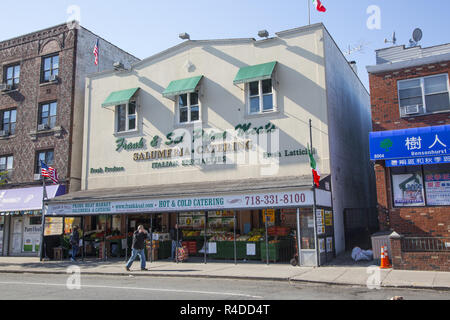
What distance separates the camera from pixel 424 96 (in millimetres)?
16469

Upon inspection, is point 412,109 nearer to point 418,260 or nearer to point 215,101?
point 418,260

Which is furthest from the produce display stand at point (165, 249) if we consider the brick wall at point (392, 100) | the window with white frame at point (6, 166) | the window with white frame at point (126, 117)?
the window with white frame at point (6, 166)

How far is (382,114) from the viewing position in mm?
16938

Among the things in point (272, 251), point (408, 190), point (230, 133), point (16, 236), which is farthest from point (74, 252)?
A: point (408, 190)

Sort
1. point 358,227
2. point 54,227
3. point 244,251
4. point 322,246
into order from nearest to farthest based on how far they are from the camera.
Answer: point 322,246 → point 244,251 → point 358,227 → point 54,227

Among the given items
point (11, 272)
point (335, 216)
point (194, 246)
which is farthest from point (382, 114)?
point (11, 272)

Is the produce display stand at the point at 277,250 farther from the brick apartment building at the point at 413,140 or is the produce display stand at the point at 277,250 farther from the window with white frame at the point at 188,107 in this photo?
the window with white frame at the point at 188,107

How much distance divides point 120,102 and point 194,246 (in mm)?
8750

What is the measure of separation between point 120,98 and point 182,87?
405 centimetres

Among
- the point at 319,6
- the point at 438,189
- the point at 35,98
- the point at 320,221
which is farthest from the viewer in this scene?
the point at 35,98

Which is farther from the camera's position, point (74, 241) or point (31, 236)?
point (31, 236)

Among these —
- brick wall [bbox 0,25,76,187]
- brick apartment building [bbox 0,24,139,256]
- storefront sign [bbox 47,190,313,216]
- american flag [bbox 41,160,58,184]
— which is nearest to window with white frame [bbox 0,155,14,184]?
brick apartment building [bbox 0,24,139,256]
